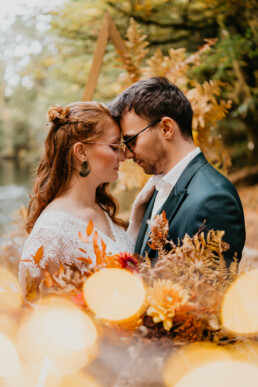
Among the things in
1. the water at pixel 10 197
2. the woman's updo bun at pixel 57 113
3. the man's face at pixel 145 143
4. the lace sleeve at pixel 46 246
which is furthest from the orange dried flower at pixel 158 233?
the water at pixel 10 197

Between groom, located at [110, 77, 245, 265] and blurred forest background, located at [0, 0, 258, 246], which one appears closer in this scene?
groom, located at [110, 77, 245, 265]

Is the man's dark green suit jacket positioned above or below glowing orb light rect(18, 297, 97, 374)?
below

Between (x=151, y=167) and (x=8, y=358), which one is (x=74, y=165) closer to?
(x=151, y=167)

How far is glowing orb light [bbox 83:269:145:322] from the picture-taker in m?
0.96

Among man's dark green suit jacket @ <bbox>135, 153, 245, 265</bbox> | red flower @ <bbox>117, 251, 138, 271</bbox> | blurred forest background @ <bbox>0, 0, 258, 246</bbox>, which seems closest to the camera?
red flower @ <bbox>117, 251, 138, 271</bbox>

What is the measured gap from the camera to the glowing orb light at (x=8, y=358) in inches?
38.9

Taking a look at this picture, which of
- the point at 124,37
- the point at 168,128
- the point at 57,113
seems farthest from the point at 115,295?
the point at 124,37

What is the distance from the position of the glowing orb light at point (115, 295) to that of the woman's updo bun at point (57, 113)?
1.45m

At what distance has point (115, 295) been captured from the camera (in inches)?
38.1

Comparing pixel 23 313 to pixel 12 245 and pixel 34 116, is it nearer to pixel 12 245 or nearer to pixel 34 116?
pixel 12 245

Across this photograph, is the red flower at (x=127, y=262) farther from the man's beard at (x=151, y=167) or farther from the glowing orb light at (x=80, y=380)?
the man's beard at (x=151, y=167)

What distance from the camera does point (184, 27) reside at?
7.23m

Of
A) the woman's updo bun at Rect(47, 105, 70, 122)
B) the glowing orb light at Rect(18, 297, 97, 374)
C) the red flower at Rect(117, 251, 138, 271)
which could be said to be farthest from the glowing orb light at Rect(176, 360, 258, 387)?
the woman's updo bun at Rect(47, 105, 70, 122)

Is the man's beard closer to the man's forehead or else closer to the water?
the man's forehead
